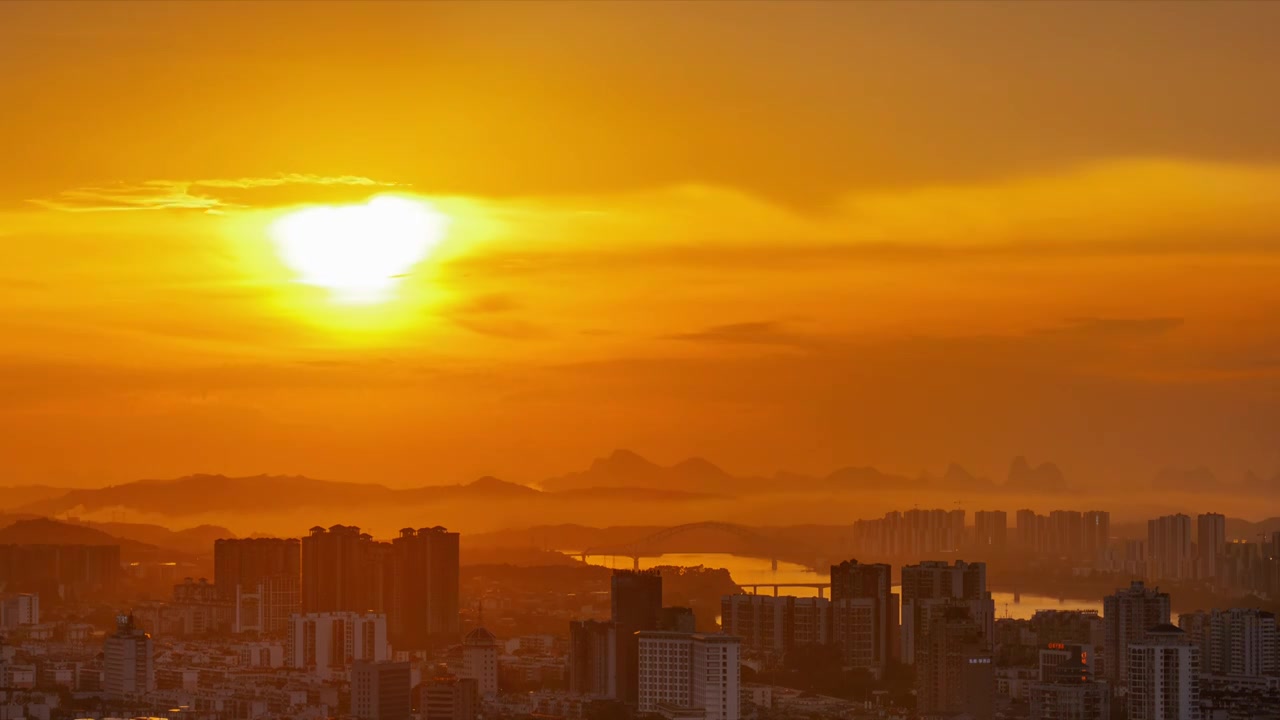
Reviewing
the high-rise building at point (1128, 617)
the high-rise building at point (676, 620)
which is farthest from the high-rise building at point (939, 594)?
the high-rise building at point (676, 620)

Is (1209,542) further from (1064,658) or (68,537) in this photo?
(68,537)

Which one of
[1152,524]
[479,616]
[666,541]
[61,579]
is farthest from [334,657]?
[1152,524]

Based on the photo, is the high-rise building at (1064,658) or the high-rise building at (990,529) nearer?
the high-rise building at (1064,658)

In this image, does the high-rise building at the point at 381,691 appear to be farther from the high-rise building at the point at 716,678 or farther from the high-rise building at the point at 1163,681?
the high-rise building at the point at 1163,681

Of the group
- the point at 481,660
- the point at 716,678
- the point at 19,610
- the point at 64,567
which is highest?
the point at 64,567

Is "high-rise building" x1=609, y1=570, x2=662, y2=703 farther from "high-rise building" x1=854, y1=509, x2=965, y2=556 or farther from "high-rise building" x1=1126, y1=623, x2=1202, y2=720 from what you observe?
"high-rise building" x1=854, y1=509, x2=965, y2=556

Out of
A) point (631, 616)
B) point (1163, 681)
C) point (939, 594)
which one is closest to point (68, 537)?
point (939, 594)
